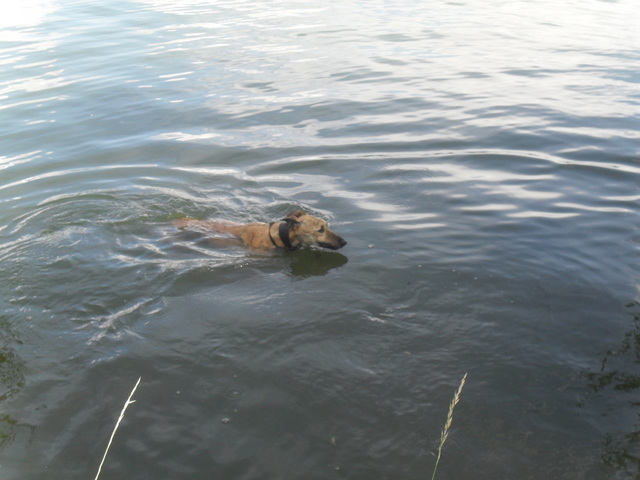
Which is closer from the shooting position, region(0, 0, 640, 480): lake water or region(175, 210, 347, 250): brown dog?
region(0, 0, 640, 480): lake water

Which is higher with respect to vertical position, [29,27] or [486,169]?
[29,27]

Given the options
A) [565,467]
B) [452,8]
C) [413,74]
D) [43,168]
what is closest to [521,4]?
[452,8]

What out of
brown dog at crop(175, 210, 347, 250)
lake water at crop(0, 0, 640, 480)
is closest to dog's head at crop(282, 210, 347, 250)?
brown dog at crop(175, 210, 347, 250)

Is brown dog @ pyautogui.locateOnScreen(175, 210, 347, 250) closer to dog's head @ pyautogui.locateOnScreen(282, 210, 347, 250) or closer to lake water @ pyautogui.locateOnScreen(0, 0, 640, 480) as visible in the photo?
dog's head @ pyautogui.locateOnScreen(282, 210, 347, 250)

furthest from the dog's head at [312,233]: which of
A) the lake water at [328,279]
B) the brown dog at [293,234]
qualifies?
the lake water at [328,279]

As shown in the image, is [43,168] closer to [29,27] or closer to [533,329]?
[533,329]

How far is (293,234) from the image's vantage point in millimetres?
7184

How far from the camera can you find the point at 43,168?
1005 centimetres

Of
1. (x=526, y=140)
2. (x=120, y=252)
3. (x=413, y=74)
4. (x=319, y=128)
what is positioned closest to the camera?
(x=120, y=252)

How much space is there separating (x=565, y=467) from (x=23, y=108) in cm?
1337

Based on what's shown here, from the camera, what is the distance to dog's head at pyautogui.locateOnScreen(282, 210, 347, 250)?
23.3 ft

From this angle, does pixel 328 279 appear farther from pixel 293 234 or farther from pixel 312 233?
pixel 293 234

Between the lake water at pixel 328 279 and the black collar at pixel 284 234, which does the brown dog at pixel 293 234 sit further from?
the lake water at pixel 328 279

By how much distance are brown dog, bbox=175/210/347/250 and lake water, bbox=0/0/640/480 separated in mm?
192
